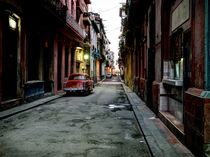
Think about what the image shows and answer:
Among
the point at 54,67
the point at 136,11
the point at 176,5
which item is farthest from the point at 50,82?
the point at 176,5

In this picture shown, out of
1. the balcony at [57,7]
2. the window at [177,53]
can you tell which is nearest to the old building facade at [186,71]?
the window at [177,53]

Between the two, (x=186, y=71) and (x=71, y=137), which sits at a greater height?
(x=186, y=71)

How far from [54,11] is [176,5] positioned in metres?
8.72

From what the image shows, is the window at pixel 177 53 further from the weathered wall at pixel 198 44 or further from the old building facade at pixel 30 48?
the old building facade at pixel 30 48

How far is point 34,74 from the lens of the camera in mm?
12664

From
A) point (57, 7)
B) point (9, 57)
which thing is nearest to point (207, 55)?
point (9, 57)

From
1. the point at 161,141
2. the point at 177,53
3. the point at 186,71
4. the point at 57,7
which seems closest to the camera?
the point at 161,141

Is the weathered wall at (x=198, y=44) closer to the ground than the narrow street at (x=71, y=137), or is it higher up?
higher up

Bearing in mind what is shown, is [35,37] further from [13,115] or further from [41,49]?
[13,115]

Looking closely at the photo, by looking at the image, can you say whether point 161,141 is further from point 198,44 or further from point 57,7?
point 57,7

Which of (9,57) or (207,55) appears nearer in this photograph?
(207,55)

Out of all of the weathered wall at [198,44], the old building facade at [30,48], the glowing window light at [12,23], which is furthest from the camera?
the old building facade at [30,48]

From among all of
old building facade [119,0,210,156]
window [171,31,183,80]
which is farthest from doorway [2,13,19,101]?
window [171,31,183,80]

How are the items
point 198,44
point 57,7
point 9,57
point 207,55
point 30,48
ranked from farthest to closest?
point 57,7 → point 30,48 → point 9,57 → point 198,44 → point 207,55
